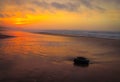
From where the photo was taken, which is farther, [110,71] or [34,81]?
[110,71]

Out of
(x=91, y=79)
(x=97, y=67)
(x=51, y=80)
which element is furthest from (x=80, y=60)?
(x=51, y=80)

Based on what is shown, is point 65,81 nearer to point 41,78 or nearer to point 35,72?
point 41,78

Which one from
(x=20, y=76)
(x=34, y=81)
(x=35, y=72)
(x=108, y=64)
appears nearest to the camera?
(x=34, y=81)

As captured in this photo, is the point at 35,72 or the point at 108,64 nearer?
the point at 35,72

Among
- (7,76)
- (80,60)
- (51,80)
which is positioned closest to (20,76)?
(7,76)

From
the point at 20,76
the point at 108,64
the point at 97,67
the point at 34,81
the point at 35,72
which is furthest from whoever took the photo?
the point at 108,64

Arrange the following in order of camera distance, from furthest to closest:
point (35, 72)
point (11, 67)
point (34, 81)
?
point (11, 67) < point (35, 72) < point (34, 81)

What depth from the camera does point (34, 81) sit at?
12.8m

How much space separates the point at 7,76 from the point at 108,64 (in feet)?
29.6

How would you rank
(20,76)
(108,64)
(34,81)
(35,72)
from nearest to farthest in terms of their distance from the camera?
(34,81) → (20,76) → (35,72) → (108,64)

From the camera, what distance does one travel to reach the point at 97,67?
17594mm

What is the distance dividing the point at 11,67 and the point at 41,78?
3343mm

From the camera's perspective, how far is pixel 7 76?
13.5 m

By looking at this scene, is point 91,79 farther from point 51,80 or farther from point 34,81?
point 34,81
